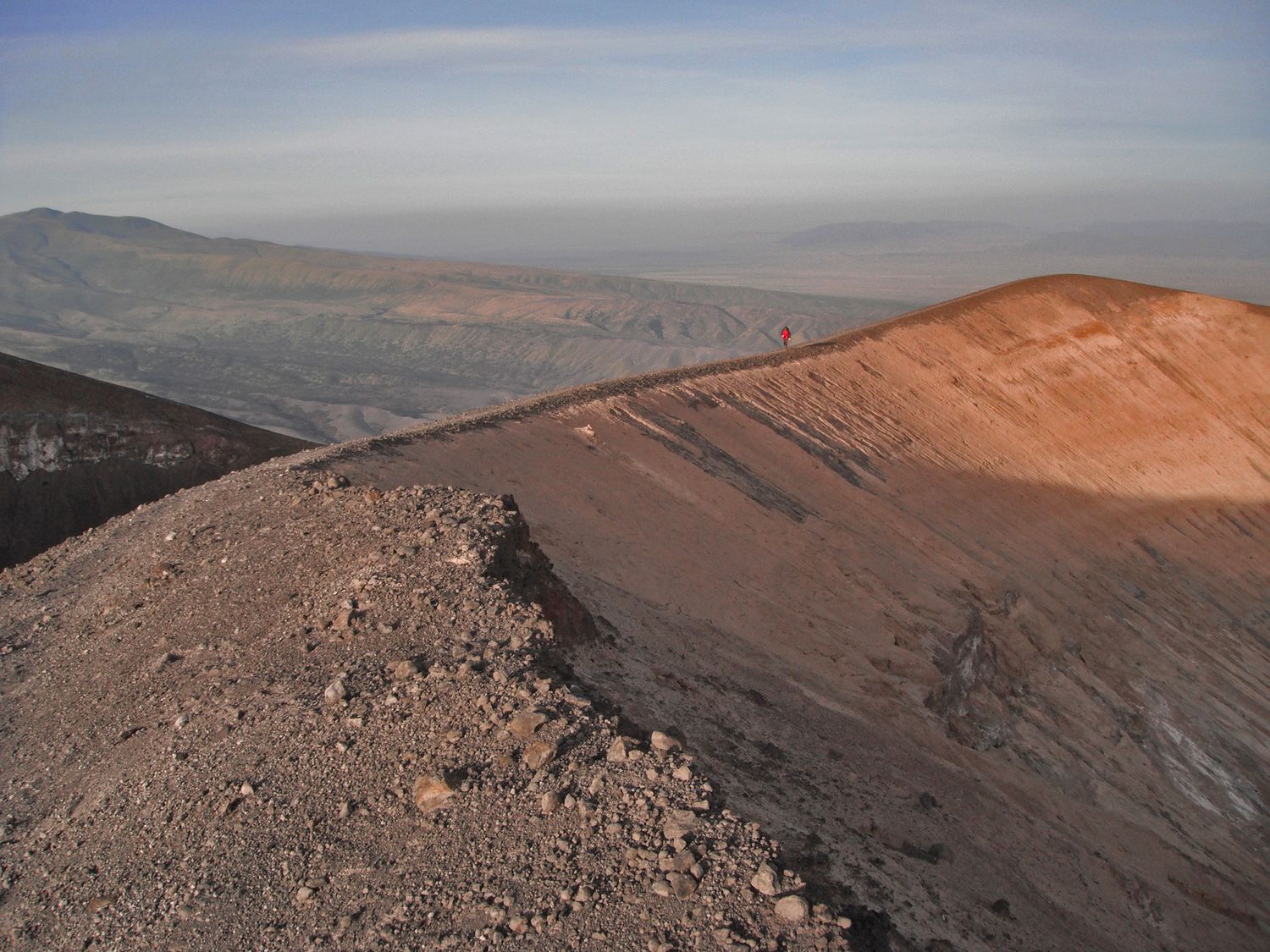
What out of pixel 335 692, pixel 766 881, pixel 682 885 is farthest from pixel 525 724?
pixel 766 881

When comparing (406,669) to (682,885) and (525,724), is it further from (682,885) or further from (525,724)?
(682,885)

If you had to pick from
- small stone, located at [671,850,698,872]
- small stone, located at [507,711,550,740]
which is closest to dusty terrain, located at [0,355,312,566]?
small stone, located at [507,711,550,740]

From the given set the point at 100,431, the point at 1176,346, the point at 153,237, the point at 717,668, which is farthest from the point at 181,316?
the point at 717,668

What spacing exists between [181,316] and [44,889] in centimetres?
12283

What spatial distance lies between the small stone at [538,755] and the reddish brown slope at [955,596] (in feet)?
5.54

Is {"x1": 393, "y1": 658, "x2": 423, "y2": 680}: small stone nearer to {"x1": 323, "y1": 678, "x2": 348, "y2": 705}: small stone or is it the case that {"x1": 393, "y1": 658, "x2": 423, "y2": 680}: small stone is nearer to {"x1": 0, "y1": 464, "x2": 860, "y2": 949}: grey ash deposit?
{"x1": 0, "y1": 464, "x2": 860, "y2": 949}: grey ash deposit

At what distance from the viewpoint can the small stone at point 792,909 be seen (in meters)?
4.43

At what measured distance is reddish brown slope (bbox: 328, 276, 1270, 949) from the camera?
8.60 meters

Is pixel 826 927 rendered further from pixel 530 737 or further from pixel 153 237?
pixel 153 237

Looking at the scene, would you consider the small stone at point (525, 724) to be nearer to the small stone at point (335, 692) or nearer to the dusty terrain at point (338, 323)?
the small stone at point (335, 692)

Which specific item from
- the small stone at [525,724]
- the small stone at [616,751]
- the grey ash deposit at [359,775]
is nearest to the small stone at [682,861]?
the grey ash deposit at [359,775]

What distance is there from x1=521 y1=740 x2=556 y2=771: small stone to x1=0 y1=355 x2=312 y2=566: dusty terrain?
55.9 feet

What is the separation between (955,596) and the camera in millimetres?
15758

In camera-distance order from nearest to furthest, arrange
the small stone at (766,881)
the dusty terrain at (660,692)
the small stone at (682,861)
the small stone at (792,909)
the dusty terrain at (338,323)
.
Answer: the small stone at (792,909) < the small stone at (766,881) < the small stone at (682,861) < the dusty terrain at (660,692) < the dusty terrain at (338,323)
